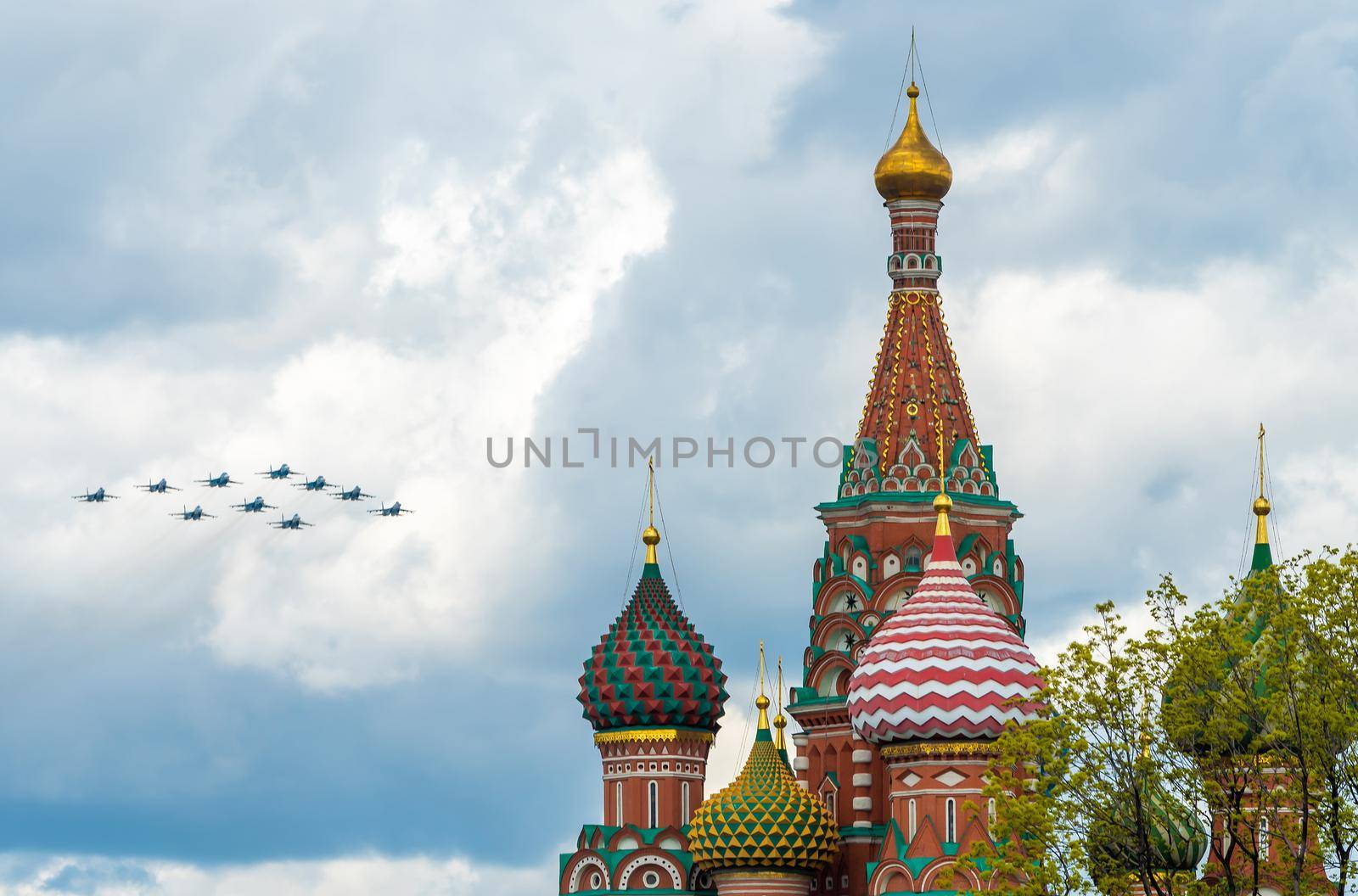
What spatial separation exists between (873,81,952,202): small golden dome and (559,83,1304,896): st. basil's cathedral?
0.05m

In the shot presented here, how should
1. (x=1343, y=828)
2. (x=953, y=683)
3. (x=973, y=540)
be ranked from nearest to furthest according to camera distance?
(x=1343, y=828), (x=953, y=683), (x=973, y=540)

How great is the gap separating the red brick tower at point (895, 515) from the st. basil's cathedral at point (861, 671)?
0.04 metres

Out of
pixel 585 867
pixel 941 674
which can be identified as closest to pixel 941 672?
pixel 941 674

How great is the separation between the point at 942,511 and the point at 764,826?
8216mm

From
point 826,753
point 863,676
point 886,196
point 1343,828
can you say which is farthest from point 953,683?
point 1343,828

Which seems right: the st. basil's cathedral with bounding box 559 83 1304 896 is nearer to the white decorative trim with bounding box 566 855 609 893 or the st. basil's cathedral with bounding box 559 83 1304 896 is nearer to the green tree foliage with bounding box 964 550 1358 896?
the white decorative trim with bounding box 566 855 609 893

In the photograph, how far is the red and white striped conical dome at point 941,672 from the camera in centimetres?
7744

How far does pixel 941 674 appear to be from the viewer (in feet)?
255

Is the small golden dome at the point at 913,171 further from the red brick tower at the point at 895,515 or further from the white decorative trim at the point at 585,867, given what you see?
the white decorative trim at the point at 585,867

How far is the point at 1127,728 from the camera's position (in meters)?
59.9

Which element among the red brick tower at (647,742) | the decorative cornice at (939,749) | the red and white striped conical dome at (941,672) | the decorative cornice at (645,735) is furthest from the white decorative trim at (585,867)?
the decorative cornice at (939,749)

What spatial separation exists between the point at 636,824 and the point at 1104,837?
26383mm

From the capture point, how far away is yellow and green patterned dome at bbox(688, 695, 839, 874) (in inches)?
3194

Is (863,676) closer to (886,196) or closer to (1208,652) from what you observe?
(886,196)
